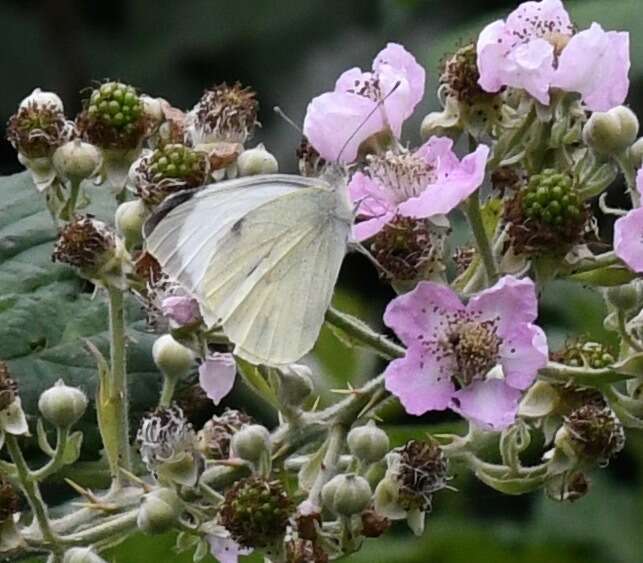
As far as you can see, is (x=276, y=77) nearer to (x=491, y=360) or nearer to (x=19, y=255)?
(x=19, y=255)

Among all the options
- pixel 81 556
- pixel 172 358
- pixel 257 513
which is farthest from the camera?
pixel 172 358

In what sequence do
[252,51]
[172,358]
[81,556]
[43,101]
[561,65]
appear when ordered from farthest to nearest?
[252,51], [43,101], [172,358], [561,65], [81,556]

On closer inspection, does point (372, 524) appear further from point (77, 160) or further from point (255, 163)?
point (77, 160)

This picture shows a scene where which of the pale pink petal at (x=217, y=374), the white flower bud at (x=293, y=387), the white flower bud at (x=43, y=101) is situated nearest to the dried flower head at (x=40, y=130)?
the white flower bud at (x=43, y=101)

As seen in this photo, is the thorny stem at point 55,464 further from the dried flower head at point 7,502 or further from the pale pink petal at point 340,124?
the pale pink petal at point 340,124

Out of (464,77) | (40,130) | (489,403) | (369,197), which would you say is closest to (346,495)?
(489,403)
